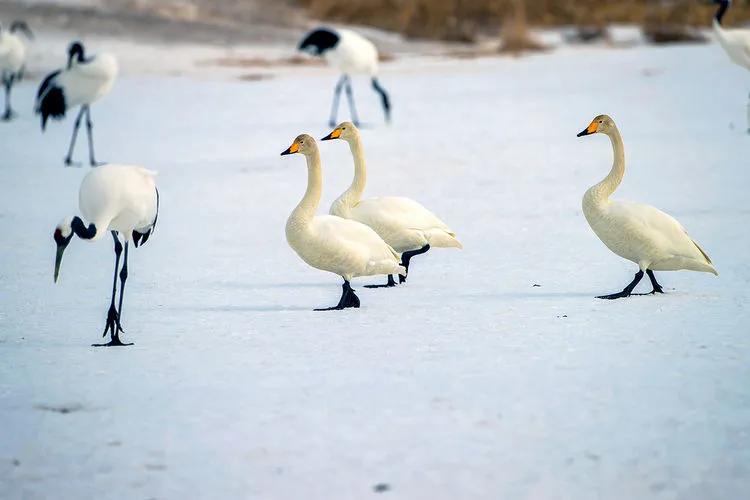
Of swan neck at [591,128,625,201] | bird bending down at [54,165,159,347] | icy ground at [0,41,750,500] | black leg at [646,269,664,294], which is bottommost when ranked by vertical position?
icy ground at [0,41,750,500]

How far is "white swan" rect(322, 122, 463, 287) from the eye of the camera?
630cm

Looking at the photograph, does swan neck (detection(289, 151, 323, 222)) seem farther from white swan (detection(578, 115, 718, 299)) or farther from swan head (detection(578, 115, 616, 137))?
swan head (detection(578, 115, 616, 137))

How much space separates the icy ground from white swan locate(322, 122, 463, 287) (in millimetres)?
216

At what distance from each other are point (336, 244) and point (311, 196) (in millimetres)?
272

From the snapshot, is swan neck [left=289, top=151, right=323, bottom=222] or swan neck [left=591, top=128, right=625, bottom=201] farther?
swan neck [left=591, top=128, right=625, bottom=201]

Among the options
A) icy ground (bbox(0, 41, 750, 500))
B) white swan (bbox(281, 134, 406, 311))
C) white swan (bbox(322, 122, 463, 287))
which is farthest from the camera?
white swan (bbox(322, 122, 463, 287))

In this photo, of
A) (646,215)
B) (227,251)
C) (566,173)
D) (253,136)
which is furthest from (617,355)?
(253,136)

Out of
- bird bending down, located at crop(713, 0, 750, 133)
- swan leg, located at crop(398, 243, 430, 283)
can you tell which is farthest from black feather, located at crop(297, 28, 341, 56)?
swan leg, located at crop(398, 243, 430, 283)

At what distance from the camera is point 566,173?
1050 centimetres

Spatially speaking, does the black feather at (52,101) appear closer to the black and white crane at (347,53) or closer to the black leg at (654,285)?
the black and white crane at (347,53)

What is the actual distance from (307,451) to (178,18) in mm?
24203

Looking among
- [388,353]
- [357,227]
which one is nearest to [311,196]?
[357,227]

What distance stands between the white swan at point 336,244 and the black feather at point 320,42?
9.49 m

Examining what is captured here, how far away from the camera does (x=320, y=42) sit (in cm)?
1549
